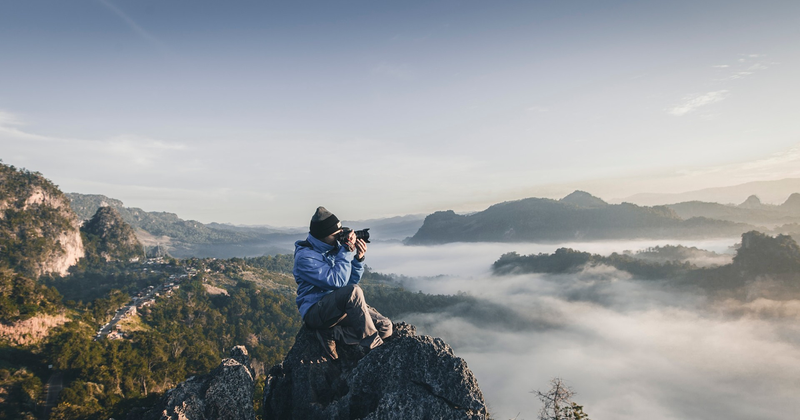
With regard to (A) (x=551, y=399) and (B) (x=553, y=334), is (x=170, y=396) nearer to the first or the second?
(A) (x=551, y=399)

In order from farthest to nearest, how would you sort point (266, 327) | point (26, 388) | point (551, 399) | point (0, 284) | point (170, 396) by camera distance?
point (266, 327)
point (0, 284)
point (26, 388)
point (551, 399)
point (170, 396)

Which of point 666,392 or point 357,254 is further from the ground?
point 357,254

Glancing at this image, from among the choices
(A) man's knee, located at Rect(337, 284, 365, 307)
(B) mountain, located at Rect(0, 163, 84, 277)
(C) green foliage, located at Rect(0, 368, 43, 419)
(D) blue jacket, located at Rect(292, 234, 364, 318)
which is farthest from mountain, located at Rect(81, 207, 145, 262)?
(A) man's knee, located at Rect(337, 284, 365, 307)

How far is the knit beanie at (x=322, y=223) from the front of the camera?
696cm

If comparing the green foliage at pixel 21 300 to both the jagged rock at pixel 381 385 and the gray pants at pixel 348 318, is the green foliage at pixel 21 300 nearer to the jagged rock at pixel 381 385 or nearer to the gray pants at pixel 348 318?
the jagged rock at pixel 381 385

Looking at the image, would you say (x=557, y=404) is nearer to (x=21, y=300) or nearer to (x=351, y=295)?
(x=351, y=295)

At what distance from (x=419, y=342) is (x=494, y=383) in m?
165

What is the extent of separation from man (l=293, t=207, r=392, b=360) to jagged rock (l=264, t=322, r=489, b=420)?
557 mm

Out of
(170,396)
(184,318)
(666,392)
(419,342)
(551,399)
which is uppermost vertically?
(419,342)

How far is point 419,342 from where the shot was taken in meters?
6.59

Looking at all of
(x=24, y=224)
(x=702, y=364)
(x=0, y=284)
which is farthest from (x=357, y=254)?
(x=702, y=364)

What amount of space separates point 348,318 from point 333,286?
0.69m

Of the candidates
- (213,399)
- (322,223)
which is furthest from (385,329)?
(213,399)

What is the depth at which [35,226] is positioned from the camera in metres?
131
